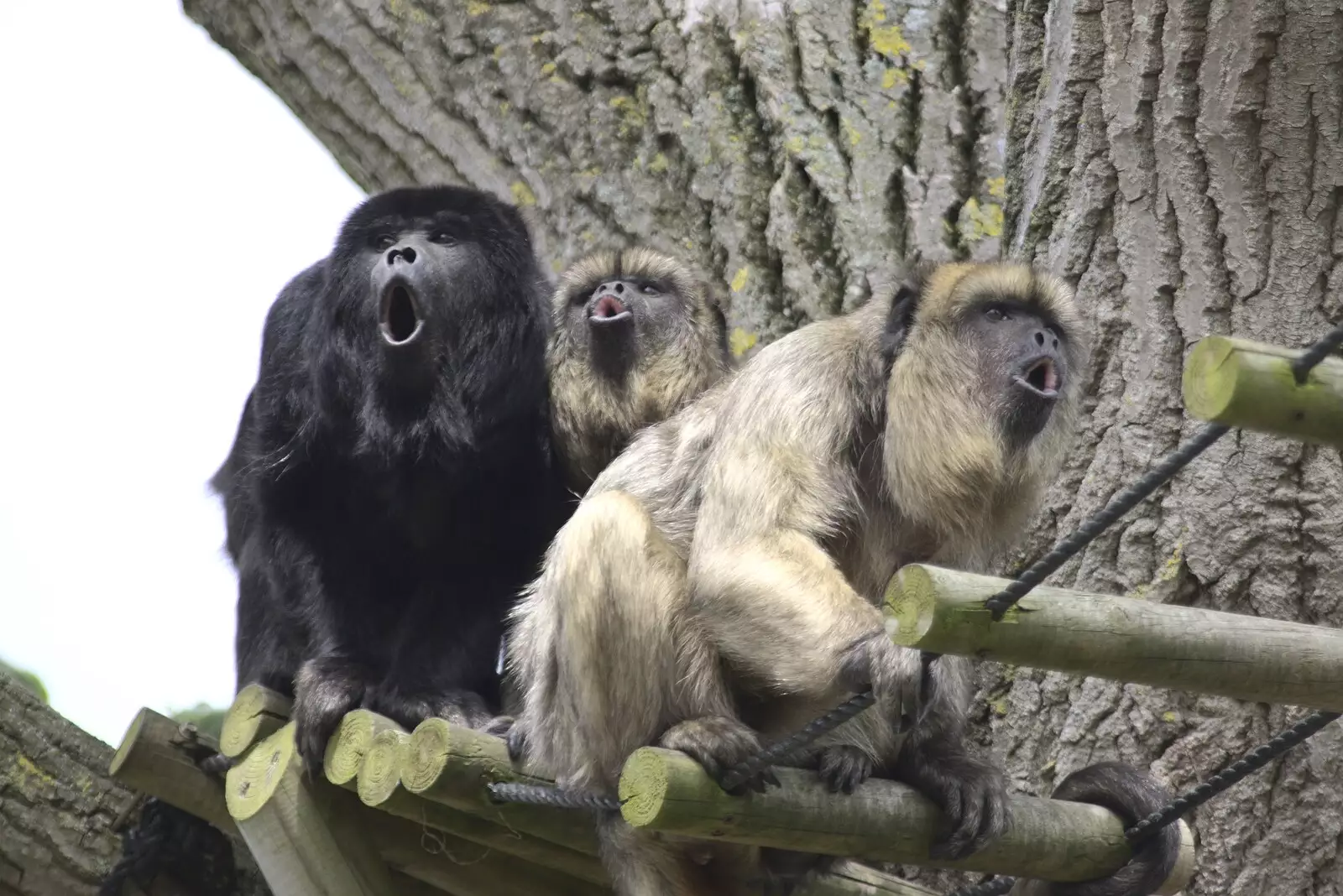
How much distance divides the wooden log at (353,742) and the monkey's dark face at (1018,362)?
1.50 m

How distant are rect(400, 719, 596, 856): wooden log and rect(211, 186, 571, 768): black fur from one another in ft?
2.25

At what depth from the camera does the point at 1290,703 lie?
2.79 meters

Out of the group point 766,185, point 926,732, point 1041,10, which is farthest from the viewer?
point 766,185

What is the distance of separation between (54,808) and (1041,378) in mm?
2775

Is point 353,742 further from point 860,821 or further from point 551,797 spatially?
point 860,821

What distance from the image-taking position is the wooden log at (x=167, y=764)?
3.95 m

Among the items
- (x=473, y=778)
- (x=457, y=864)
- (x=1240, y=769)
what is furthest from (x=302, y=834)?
(x=1240, y=769)

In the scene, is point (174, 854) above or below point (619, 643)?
below

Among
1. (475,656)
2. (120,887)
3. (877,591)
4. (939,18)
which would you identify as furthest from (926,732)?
(939,18)

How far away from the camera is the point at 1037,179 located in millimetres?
4414

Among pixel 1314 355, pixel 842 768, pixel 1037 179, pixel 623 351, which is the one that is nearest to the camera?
pixel 1314 355

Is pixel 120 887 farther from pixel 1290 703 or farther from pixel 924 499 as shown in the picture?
pixel 1290 703

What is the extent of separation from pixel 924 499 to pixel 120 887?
2375 mm

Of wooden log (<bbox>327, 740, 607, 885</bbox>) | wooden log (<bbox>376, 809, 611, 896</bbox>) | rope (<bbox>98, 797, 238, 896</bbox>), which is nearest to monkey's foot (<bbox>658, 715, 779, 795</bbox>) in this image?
wooden log (<bbox>327, 740, 607, 885</bbox>)
